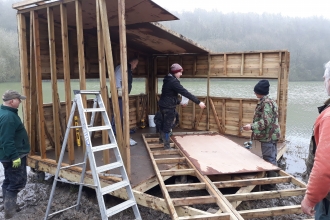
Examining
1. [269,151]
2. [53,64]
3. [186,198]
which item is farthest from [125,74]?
[269,151]

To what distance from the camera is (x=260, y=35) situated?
51.5 m

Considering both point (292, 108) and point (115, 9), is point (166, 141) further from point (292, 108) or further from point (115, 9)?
point (292, 108)

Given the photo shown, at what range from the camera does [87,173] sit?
441 centimetres

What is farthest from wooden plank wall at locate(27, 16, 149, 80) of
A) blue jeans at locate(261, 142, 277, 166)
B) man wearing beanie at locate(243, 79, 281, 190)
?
blue jeans at locate(261, 142, 277, 166)

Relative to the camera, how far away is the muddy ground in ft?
13.5

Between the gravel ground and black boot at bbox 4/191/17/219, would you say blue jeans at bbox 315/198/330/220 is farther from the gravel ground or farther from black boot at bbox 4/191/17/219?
black boot at bbox 4/191/17/219

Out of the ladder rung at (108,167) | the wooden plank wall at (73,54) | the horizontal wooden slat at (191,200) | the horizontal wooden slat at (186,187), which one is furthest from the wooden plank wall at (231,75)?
the ladder rung at (108,167)

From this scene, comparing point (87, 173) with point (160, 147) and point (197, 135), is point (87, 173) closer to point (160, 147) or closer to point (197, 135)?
point (160, 147)

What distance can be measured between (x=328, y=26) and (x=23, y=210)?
66369mm

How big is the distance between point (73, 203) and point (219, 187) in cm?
258

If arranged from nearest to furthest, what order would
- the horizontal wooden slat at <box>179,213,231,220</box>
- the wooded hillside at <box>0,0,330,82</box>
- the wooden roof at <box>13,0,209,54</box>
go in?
the horizontal wooden slat at <box>179,213,231,220</box> < the wooden roof at <box>13,0,209,54</box> < the wooded hillside at <box>0,0,330,82</box>

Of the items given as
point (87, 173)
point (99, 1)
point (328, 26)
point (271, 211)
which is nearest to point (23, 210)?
point (87, 173)

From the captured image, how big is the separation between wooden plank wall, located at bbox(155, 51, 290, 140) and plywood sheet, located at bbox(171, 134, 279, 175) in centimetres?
126

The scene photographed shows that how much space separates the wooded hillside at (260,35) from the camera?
41531 mm
